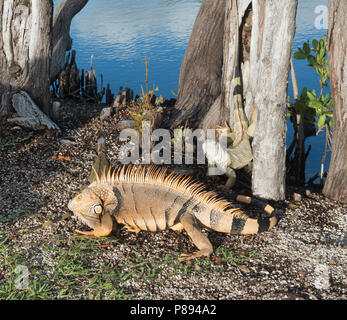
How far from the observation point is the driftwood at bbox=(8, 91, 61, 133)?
573 centimetres

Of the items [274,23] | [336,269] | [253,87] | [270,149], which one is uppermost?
[274,23]

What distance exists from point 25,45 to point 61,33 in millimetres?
2407

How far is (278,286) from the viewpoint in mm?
3389

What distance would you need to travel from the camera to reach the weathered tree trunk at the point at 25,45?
5.66 meters

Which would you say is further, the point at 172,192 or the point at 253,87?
the point at 253,87

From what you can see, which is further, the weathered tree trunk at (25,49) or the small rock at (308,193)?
the weathered tree trunk at (25,49)

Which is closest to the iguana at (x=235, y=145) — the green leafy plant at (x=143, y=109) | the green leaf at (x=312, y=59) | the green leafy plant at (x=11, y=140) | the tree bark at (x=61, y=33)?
the green leaf at (x=312, y=59)

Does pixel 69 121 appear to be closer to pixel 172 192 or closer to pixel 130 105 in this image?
pixel 130 105

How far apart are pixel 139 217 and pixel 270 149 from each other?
1580 millimetres

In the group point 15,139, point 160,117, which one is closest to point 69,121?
point 15,139

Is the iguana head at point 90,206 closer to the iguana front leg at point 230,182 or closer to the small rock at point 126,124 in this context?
the iguana front leg at point 230,182

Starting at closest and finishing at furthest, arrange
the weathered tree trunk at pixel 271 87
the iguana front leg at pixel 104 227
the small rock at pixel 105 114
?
the iguana front leg at pixel 104 227 < the weathered tree trunk at pixel 271 87 < the small rock at pixel 105 114

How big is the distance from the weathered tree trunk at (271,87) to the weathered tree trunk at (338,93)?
566 mm

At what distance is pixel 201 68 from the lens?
21.0 feet
